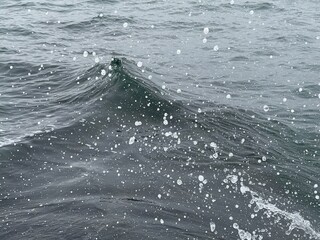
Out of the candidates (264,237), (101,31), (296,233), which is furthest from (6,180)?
(101,31)

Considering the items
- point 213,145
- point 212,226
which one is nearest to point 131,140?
point 213,145

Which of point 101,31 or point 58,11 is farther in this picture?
point 58,11

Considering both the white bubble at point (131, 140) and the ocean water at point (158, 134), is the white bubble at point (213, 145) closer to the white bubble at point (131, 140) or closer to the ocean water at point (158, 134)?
the ocean water at point (158, 134)

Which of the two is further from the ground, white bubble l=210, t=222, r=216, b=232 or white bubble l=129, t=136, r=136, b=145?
white bubble l=129, t=136, r=136, b=145

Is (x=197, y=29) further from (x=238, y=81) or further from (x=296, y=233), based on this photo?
(x=296, y=233)

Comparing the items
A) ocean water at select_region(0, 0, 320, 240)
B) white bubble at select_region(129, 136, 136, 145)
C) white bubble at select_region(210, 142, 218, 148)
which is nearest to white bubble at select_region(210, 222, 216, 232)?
ocean water at select_region(0, 0, 320, 240)

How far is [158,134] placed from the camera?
8.81 meters

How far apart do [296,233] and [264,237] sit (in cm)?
56

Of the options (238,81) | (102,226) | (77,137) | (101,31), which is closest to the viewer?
(102,226)

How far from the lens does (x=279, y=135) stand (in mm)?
9320

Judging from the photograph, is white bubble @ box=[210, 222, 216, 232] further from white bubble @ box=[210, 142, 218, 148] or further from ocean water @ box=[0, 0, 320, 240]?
white bubble @ box=[210, 142, 218, 148]

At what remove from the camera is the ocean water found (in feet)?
20.8

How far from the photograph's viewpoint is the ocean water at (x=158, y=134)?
6.34 meters

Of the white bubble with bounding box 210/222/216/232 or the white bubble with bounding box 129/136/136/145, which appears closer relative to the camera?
the white bubble with bounding box 210/222/216/232
